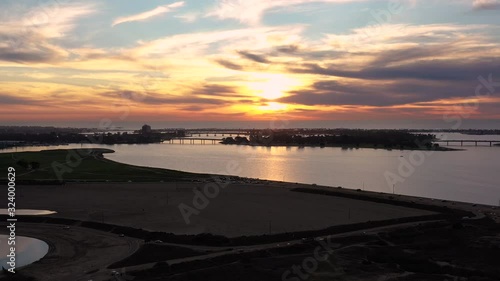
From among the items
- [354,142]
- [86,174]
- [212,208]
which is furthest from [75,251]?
[354,142]

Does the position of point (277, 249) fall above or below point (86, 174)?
below

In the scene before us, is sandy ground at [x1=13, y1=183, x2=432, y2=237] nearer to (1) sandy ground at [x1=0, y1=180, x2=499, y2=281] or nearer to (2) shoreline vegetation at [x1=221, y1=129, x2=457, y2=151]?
(1) sandy ground at [x1=0, y1=180, x2=499, y2=281]

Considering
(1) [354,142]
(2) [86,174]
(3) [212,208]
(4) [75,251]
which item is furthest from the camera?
(1) [354,142]

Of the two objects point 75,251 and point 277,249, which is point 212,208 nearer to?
point 277,249

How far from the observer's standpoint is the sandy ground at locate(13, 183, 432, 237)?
58.6 feet

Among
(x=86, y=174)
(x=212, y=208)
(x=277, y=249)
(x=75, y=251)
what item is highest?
(x=86, y=174)

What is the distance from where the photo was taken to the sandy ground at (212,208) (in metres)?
17.9

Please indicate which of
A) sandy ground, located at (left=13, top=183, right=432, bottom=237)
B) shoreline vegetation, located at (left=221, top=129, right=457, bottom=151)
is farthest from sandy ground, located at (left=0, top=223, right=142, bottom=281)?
shoreline vegetation, located at (left=221, top=129, right=457, bottom=151)

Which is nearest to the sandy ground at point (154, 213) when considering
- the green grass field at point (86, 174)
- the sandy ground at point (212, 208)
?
the sandy ground at point (212, 208)

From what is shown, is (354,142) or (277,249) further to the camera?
(354,142)

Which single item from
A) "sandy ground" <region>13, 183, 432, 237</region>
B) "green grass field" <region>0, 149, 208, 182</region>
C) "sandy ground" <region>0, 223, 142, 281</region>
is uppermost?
"green grass field" <region>0, 149, 208, 182</region>

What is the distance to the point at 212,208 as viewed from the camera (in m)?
21.3

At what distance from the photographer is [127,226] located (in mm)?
17266

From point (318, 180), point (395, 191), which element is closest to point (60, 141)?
point (318, 180)
